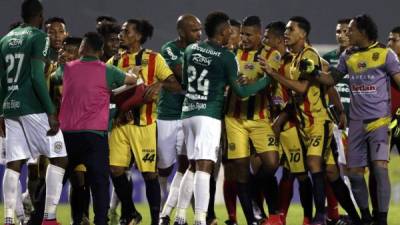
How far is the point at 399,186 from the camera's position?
1373cm

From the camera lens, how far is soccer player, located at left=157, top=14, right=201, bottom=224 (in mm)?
9914

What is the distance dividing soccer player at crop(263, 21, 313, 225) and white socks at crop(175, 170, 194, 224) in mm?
1068

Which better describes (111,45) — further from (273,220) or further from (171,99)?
(273,220)

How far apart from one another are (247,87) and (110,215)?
235cm

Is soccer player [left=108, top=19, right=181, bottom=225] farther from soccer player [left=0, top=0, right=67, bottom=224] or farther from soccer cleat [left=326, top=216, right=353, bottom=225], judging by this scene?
soccer cleat [left=326, top=216, right=353, bottom=225]

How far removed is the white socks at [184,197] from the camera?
925 cm

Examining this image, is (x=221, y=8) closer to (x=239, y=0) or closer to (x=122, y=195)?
(x=239, y=0)

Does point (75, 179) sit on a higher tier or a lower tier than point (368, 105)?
lower

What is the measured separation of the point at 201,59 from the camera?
895 cm

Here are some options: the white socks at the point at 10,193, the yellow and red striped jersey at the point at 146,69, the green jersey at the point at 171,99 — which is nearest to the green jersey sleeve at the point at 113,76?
the yellow and red striped jersey at the point at 146,69

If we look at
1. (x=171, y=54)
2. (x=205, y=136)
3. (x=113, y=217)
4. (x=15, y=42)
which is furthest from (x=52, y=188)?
(x=171, y=54)

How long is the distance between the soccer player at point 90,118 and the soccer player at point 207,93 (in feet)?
2.42

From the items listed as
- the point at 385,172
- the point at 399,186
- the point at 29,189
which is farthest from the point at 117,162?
the point at 399,186

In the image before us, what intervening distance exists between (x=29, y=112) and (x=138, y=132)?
47.4 inches
